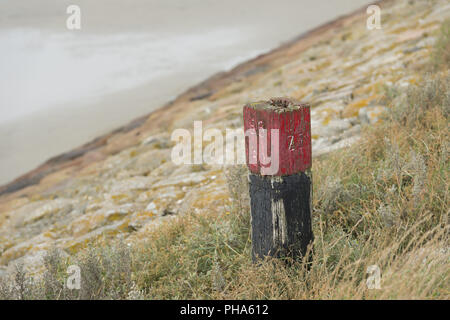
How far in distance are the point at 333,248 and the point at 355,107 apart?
3458 millimetres

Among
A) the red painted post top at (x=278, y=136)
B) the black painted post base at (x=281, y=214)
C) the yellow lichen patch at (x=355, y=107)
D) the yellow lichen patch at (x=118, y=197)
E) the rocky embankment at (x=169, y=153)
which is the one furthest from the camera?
the yellow lichen patch at (x=355, y=107)

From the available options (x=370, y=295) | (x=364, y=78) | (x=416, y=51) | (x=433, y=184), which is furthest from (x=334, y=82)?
(x=370, y=295)

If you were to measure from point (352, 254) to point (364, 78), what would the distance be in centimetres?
496

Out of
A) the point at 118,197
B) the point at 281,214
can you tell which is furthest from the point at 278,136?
the point at 118,197

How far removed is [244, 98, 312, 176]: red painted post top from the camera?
95.0 inches

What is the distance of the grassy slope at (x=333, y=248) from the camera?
2.42m

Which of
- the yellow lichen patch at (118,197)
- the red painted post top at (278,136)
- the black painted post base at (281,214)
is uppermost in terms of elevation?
the red painted post top at (278,136)

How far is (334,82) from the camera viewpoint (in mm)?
7695

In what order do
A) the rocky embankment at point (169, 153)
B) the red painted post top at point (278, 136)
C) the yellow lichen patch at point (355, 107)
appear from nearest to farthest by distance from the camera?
the red painted post top at point (278, 136) < the rocky embankment at point (169, 153) < the yellow lichen patch at point (355, 107)

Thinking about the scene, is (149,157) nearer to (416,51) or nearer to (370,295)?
(416,51)

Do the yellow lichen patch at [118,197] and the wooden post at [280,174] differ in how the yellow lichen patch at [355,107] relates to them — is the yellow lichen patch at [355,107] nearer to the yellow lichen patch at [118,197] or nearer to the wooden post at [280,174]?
the yellow lichen patch at [118,197]

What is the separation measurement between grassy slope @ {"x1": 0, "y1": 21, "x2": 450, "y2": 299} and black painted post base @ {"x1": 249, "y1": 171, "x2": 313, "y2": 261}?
111mm

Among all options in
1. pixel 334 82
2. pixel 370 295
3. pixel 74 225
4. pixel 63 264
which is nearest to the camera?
pixel 370 295

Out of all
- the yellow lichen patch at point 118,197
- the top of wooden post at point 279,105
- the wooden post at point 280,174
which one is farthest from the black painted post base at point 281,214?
Result: the yellow lichen patch at point 118,197
